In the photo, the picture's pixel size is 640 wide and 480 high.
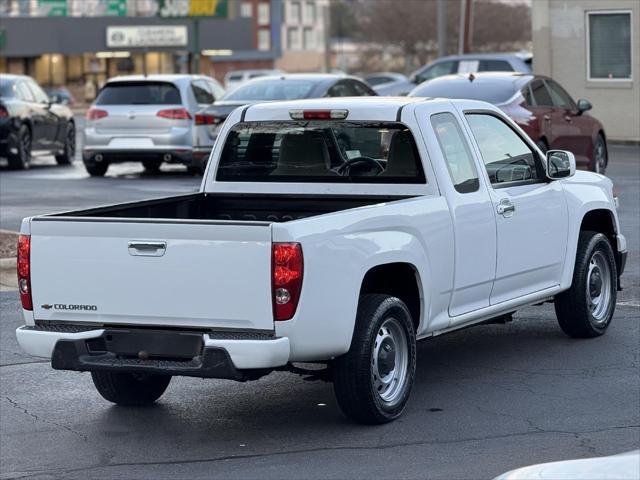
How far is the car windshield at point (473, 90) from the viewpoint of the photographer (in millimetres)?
19625

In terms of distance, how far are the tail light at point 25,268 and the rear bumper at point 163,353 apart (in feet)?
0.47

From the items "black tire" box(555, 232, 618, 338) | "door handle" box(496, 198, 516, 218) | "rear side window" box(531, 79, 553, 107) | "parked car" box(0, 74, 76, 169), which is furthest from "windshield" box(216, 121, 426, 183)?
"parked car" box(0, 74, 76, 169)

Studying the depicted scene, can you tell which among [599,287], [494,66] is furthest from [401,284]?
[494,66]

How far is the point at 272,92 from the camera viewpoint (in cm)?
2306

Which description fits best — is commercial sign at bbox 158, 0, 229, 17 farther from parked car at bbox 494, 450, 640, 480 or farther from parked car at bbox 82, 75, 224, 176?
parked car at bbox 494, 450, 640, 480

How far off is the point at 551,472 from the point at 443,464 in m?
3.56

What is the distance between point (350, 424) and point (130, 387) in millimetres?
1324

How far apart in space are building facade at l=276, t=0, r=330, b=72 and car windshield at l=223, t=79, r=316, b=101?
10077 cm

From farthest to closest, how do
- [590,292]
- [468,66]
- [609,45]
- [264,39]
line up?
[264,39]
[468,66]
[609,45]
[590,292]

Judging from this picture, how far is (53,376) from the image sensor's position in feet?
30.5

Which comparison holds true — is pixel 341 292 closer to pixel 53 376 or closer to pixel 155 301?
pixel 155 301

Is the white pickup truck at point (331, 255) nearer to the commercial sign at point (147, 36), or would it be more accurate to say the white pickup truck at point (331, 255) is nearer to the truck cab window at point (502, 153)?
the truck cab window at point (502, 153)

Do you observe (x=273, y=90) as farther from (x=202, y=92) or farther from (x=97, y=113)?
(x=97, y=113)

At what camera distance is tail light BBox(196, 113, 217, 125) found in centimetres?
2230
